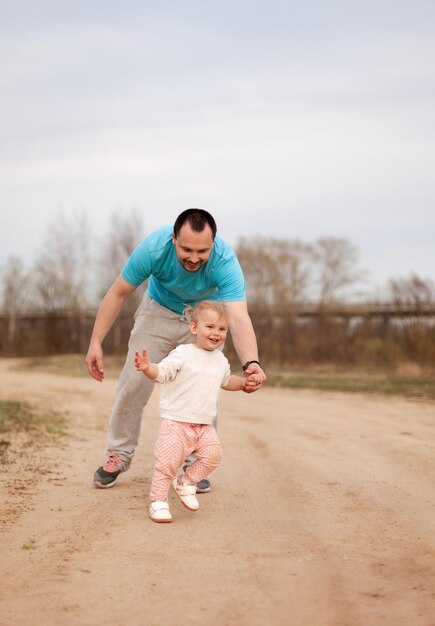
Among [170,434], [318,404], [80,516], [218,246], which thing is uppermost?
[218,246]

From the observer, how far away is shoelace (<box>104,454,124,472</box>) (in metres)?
6.20

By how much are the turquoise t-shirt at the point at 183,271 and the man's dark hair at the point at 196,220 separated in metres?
0.29

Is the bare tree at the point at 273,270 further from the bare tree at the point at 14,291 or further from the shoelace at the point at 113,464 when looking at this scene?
the shoelace at the point at 113,464

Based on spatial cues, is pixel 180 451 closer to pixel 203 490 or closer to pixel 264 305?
pixel 203 490

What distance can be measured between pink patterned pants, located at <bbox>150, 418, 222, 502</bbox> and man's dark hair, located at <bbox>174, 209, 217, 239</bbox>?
3.87 feet

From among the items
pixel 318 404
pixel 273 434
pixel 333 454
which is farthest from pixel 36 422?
pixel 318 404

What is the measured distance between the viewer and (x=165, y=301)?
243 inches

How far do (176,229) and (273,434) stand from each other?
16.3 feet

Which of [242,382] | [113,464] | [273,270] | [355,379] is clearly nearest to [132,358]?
[113,464]

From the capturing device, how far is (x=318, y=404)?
1431 cm

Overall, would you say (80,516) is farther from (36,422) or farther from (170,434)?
(36,422)

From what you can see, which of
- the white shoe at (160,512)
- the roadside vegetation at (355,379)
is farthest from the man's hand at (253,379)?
the roadside vegetation at (355,379)

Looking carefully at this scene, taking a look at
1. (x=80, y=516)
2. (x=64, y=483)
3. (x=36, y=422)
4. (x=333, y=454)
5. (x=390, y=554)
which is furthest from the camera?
(x=36, y=422)

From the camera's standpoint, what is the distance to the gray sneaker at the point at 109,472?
619 cm
